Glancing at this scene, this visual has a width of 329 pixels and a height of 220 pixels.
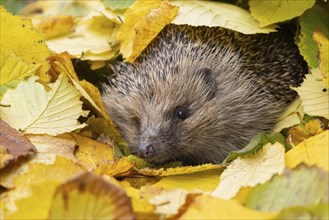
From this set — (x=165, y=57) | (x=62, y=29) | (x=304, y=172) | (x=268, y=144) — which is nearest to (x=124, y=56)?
(x=165, y=57)

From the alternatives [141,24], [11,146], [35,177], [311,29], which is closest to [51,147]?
[11,146]

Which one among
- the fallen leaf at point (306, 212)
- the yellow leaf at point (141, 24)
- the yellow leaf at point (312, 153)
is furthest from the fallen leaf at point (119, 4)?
the fallen leaf at point (306, 212)

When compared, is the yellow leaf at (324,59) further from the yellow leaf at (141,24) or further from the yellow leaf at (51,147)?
the yellow leaf at (51,147)

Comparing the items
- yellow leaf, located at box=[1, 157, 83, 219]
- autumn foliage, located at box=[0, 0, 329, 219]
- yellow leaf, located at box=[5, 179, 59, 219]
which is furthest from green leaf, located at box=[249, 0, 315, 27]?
yellow leaf, located at box=[5, 179, 59, 219]

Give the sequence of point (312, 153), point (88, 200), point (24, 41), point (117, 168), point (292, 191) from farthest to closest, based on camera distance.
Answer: point (24, 41) < point (117, 168) < point (312, 153) < point (292, 191) < point (88, 200)

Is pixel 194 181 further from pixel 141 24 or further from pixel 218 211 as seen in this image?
pixel 141 24

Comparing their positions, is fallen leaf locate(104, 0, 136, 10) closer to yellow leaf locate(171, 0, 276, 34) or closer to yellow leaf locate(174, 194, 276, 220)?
yellow leaf locate(171, 0, 276, 34)
